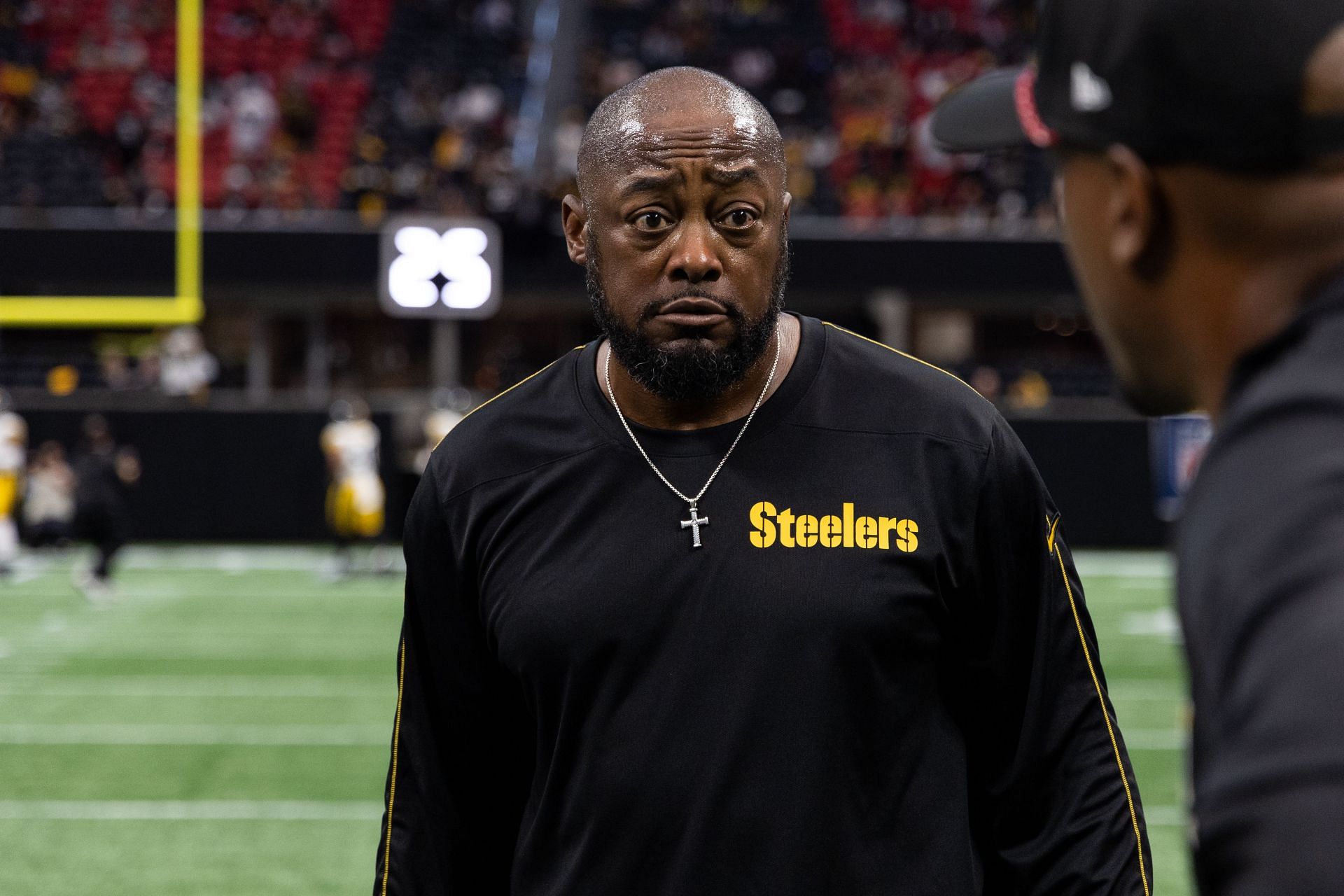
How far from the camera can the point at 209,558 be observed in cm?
1784

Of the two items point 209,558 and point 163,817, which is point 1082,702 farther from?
point 209,558

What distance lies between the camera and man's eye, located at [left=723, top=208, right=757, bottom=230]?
2.12m

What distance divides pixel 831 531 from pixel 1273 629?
1295 millimetres

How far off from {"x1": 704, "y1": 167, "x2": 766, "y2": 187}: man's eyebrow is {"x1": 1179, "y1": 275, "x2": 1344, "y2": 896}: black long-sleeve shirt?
1288 millimetres

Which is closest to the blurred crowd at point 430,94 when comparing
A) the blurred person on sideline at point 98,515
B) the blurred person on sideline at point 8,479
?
the blurred person on sideline at point 8,479

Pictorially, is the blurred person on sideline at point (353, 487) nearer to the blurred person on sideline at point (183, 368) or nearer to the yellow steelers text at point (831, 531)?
the blurred person on sideline at point (183, 368)

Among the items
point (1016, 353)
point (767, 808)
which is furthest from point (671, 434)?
point (1016, 353)

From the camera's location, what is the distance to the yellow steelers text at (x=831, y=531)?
6.66 feet

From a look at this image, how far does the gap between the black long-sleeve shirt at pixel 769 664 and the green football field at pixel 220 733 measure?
3890mm

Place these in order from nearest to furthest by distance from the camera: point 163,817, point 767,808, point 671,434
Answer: point 767,808 < point 671,434 < point 163,817

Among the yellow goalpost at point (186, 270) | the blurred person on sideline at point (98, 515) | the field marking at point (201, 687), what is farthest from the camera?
the blurred person on sideline at point (98, 515)

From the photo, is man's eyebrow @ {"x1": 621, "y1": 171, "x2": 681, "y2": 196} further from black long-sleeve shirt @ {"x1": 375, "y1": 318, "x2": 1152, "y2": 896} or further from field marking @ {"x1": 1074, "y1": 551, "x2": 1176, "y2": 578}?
field marking @ {"x1": 1074, "y1": 551, "x2": 1176, "y2": 578}

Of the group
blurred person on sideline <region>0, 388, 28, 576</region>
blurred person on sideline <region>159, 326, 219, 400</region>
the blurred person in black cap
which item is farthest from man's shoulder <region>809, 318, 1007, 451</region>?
blurred person on sideline <region>159, 326, 219, 400</region>

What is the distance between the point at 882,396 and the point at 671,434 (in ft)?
0.88
